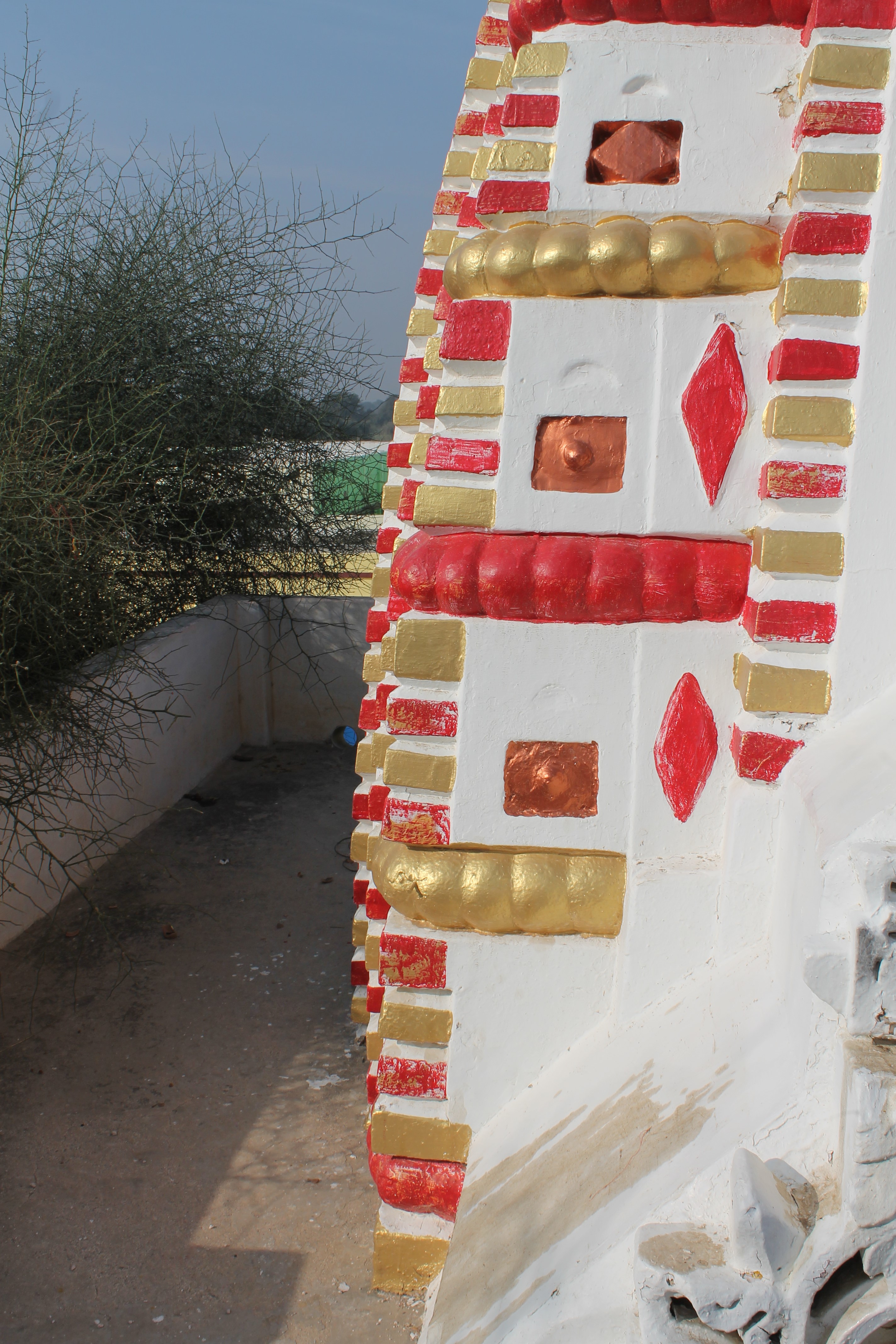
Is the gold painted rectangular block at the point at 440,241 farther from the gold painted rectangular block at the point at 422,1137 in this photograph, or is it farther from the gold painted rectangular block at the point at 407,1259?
the gold painted rectangular block at the point at 407,1259

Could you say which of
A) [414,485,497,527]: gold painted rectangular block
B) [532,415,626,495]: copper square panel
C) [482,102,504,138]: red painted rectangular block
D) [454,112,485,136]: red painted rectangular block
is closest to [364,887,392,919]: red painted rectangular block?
[414,485,497,527]: gold painted rectangular block

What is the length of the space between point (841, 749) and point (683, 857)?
1.09 ft

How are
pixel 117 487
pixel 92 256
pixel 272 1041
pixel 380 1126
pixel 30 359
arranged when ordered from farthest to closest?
1. pixel 92 256
2. pixel 117 487
3. pixel 30 359
4. pixel 272 1041
5. pixel 380 1126

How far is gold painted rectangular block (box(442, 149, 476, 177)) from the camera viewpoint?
8.61ft

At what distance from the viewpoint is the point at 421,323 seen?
9.14 ft

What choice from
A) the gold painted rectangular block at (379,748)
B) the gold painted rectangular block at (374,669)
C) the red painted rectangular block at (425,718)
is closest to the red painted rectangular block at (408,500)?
the gold painted rectangular block at (374,669)

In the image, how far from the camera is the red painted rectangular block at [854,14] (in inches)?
58.2

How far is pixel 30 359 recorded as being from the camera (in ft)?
14.7

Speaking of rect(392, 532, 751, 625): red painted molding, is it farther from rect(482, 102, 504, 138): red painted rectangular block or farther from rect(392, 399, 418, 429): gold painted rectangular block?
rect(392, 399, 418, 429): gold painted rectangular block

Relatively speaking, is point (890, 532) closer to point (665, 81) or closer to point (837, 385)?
point (837, 385)

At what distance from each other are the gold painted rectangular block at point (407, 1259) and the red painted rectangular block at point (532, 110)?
6.42 ft

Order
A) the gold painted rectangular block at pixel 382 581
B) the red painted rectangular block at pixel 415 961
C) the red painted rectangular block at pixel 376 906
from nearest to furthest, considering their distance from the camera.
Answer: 1. the red painted rectangular block at pixel 415 961
2. the red painted rectangular block at pixel 376 906
3. the gold painted rectangular block at pixel 382 581

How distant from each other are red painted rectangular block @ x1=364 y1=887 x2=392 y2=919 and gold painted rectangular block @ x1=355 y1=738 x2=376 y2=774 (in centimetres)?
36

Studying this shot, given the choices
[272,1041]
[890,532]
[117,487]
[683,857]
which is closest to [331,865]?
[272,1041]
